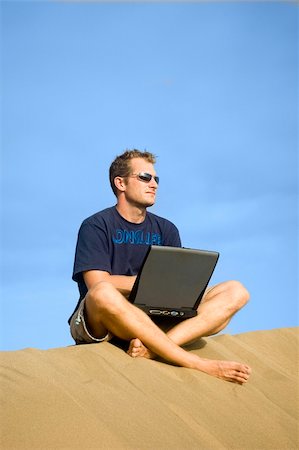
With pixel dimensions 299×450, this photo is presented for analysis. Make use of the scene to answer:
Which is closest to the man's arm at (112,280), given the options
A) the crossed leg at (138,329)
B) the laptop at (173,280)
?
the laptop at (173,280)

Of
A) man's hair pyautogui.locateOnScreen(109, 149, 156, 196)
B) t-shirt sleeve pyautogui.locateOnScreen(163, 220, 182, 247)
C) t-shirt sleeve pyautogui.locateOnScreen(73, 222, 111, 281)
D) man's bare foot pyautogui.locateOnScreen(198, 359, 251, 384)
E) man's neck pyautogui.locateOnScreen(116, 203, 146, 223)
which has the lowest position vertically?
man's bare foot pyautogui.locateOnScreen(198, 359, 251, 384)

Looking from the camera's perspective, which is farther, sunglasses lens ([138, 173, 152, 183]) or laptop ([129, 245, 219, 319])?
sunglasses lens ([138, 173, 152, 183])

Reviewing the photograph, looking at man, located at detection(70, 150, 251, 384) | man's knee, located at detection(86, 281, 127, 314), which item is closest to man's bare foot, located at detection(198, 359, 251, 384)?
man, located at detection(70, 150, 251, 384)

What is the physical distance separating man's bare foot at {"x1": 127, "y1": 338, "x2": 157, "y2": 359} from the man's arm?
0.51 m

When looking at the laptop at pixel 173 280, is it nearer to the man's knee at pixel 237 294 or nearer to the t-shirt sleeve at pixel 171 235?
the man's knee at pixel 237 294

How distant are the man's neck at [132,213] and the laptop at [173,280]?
2.71 ft

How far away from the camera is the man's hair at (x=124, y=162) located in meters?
6.50

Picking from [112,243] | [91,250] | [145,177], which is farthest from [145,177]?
[91,250]

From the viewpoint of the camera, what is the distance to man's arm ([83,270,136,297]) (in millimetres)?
5812

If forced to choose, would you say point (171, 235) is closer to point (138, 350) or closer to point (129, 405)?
point (138, 350)

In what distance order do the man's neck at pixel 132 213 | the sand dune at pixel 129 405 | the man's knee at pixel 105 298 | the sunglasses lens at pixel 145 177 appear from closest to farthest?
the sand dune at pixel 129 405 → the man's knee at pixel 105 298 → the man's neck at pixel 132 213 → the sunglasses lens at pixel 145 177

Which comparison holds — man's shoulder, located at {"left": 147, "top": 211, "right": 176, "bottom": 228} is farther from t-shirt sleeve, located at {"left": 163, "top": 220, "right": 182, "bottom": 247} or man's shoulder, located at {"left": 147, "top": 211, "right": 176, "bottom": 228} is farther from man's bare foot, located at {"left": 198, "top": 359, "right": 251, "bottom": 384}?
man's bare foot, located at {"left": 198, "top": 359, "right": 251, "bottom": 384}

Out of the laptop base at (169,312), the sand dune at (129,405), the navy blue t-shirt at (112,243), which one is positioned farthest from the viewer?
the navy blue t-shirt at (112,243)

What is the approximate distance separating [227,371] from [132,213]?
1.57 meters
